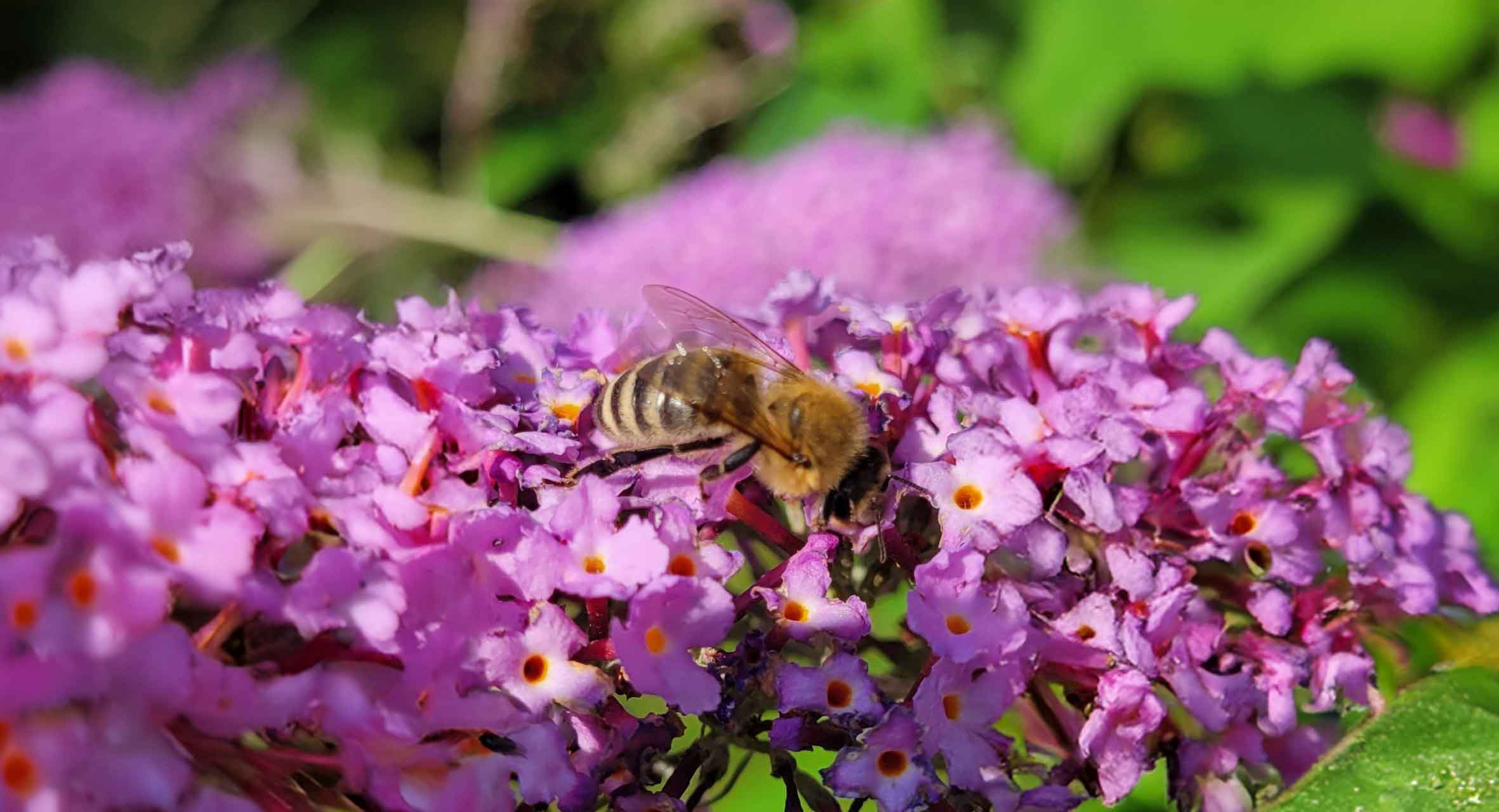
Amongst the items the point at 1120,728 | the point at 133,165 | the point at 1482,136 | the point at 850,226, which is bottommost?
the point at 133,165

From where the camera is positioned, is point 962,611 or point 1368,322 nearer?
point 962,611

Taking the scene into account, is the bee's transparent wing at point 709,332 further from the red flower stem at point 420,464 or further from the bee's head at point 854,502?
the red flower stem at point 420,464

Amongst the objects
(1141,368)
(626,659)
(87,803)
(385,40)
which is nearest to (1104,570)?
(1141,368)

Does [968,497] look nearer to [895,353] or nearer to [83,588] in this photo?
[895,353]

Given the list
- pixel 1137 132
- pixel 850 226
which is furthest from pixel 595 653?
pixel 1137 132

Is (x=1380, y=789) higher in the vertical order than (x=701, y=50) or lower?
higher

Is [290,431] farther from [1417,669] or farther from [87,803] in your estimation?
[1417,669]
